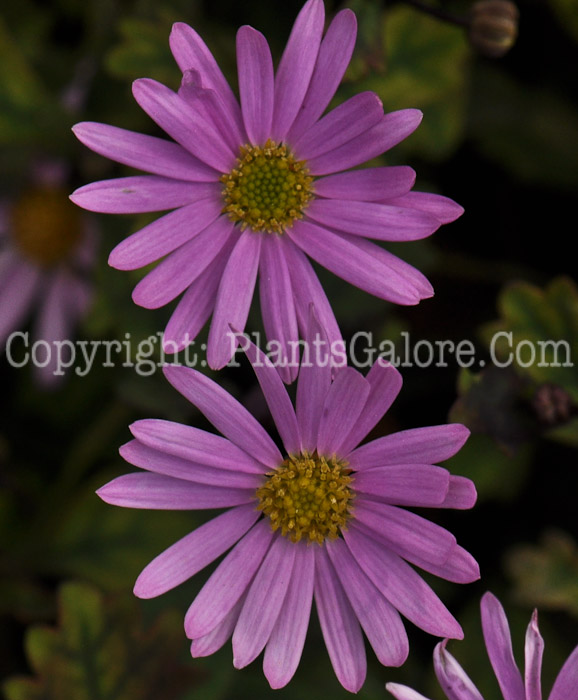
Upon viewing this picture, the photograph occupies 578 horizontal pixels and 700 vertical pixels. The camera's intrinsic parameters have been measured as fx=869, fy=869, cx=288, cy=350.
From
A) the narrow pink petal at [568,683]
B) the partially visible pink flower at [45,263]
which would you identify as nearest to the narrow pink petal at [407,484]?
the narrow pink petal at [568,683]

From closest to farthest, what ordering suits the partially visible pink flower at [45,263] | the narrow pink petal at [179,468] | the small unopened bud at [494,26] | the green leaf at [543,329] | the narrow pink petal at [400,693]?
the narrow pink petal at [400,693], the narrow pink petal at [179,468], the small unopened bud at [494,26], the green leaf at [543,329], the partially visible pink flower at [45,263]

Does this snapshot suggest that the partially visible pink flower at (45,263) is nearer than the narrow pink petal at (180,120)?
No

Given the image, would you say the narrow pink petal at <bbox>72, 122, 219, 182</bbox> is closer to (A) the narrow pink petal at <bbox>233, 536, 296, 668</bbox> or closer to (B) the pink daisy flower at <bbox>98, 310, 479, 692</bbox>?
(B) the pink daisy flower at <bbox>98, 310, 479, 692</bbox>

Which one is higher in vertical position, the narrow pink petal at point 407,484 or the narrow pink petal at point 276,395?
the narrow pink petal at point 276,395

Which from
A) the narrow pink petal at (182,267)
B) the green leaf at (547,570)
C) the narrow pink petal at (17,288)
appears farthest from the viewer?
the narrow pink petal at (17,288)

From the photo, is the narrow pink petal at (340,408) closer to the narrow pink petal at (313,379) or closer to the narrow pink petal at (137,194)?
the narrow pink petal at (313,379)

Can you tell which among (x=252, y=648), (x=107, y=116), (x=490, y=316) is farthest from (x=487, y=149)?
(x=252, y=648)

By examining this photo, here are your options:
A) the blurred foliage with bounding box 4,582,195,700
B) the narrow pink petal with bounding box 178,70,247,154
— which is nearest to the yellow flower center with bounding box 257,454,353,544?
the blurred foliage with bounding box 4,582,195,700

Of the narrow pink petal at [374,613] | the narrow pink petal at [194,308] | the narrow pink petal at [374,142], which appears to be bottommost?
the narrow pink petal at [374,613]
